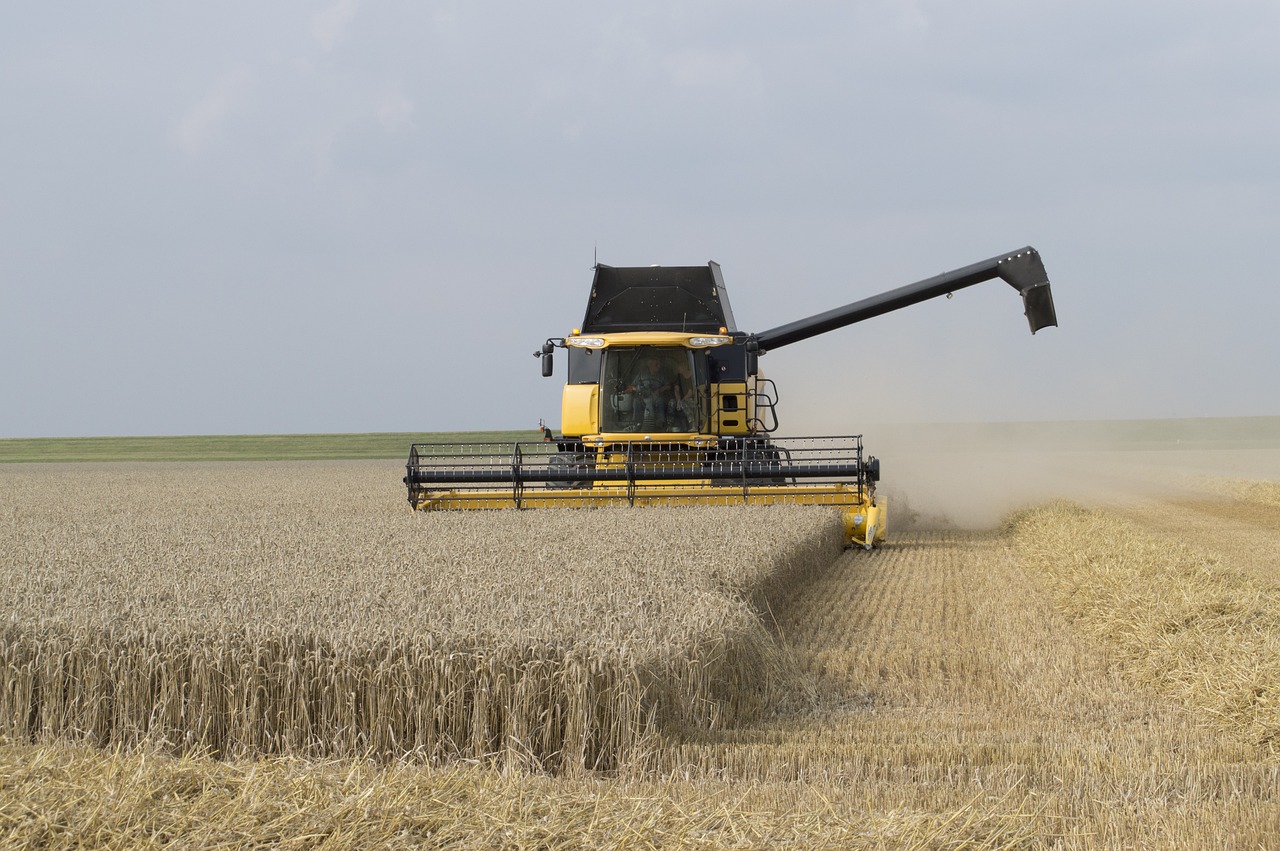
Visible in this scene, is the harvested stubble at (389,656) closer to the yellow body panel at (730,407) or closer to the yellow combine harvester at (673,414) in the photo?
the yellow combine harvester at (673,414)

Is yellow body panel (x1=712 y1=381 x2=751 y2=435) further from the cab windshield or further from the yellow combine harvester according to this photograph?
the cab windshield

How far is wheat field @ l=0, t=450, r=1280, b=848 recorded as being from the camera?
12.6 ft

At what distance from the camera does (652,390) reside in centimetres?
1460

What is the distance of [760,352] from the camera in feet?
51.0

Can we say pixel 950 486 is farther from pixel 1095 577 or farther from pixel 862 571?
pixel 1095 577

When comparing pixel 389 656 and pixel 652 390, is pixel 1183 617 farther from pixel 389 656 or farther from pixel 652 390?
pixel 652 390

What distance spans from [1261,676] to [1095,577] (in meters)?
3.78

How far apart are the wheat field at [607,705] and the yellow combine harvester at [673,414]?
4.46 meters

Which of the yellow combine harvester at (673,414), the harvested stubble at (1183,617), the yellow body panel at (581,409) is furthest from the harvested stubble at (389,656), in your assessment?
the yellow body panel at (581,409)

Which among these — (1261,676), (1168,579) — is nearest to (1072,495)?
(1168,579)

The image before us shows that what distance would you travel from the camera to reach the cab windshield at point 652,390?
14.5m

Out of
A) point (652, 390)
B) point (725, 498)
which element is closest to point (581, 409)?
point (652, 390)

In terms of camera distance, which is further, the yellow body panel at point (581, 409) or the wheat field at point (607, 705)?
the yellow body panel at point (581, 409)

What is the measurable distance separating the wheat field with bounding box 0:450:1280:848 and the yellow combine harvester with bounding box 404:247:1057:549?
4.46 metres
